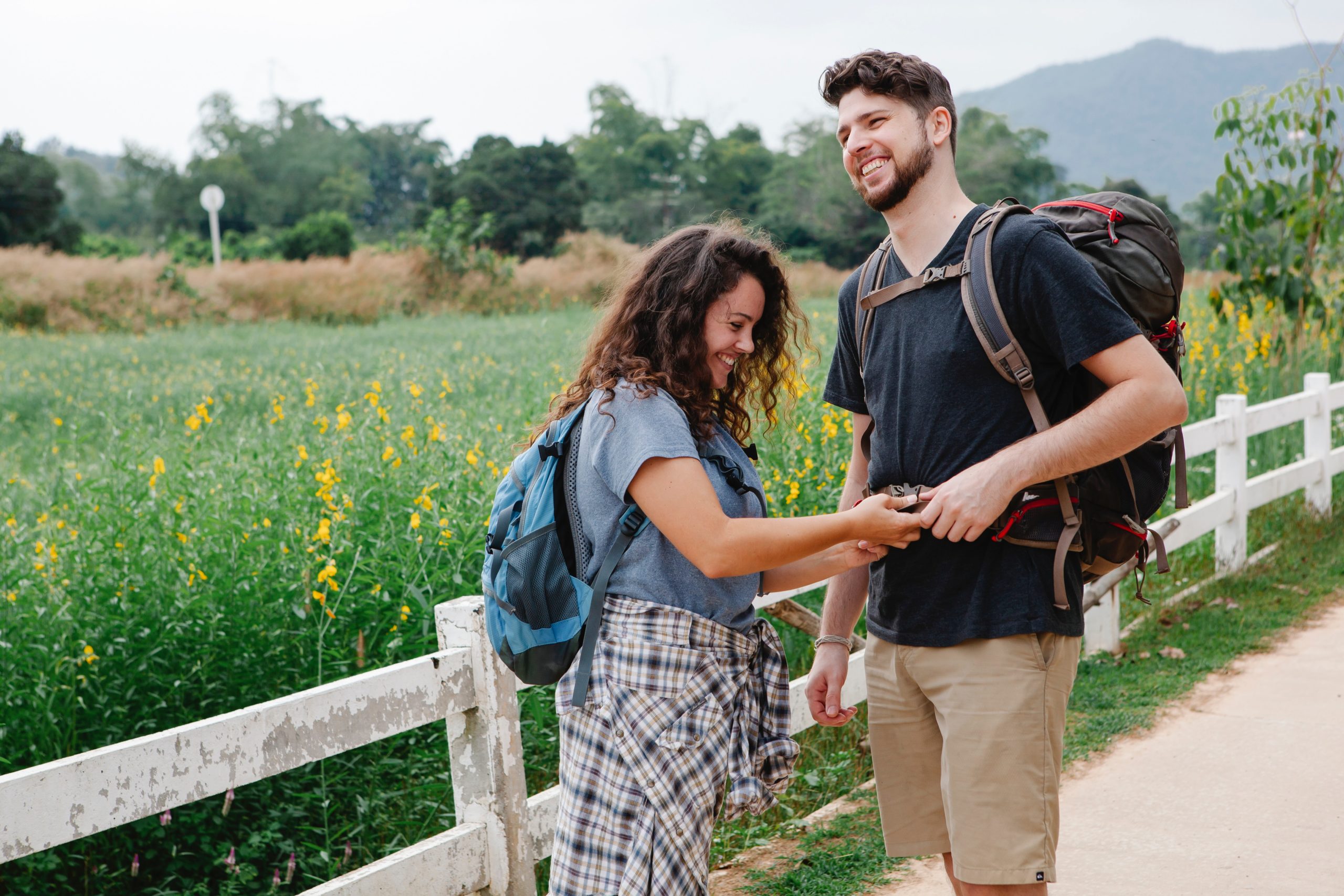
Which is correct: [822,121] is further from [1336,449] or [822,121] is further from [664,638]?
[664,638]

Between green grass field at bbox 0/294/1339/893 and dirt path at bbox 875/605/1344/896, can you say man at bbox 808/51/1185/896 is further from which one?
dirt path at bbox 875/605/1344/896

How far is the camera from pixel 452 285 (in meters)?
32.6

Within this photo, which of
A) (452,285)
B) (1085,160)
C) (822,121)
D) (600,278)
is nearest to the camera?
(452,285)

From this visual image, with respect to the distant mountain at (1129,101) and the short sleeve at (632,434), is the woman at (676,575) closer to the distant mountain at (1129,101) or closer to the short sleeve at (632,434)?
the short sleeve at (632,434)

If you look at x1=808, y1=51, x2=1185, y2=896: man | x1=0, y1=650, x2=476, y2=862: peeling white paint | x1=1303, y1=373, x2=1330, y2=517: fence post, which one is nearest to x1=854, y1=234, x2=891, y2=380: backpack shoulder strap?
x1=808, y1=51, x2=1185, y2=896: man

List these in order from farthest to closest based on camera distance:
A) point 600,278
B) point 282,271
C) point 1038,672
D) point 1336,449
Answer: point 600,278
point 282,271
point 1336,449
point 1038,672

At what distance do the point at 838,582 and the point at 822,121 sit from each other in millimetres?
66983

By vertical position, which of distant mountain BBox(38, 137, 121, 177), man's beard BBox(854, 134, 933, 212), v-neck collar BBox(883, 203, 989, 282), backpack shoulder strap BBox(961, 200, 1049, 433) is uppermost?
distant mountain BBox(38, 137, 121, 177)

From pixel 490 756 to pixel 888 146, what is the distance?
1.73 metres

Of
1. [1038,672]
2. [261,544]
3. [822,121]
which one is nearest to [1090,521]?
[1038,672]

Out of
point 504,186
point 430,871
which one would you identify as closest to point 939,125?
point 430,871

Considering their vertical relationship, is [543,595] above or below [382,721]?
above

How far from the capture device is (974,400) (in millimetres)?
2086

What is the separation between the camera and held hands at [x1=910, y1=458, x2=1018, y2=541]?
197 cm
